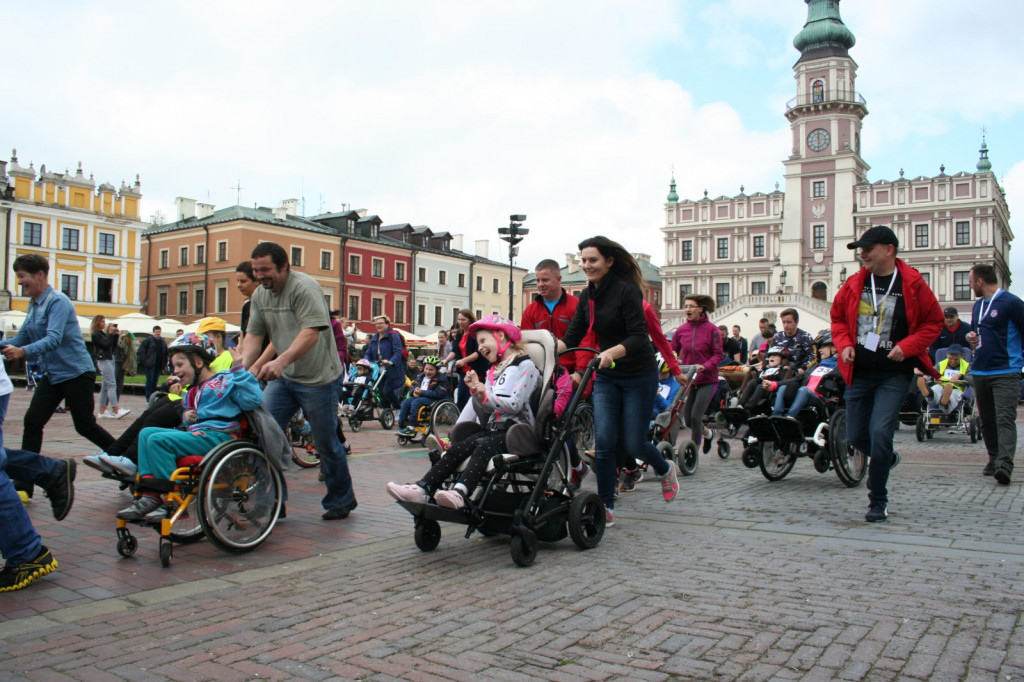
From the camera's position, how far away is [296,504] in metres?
6.87

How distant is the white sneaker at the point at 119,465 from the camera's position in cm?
567

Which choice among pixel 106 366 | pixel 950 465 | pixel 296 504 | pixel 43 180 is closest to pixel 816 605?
pixel 296 504

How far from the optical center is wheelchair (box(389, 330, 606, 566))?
4.87 metres

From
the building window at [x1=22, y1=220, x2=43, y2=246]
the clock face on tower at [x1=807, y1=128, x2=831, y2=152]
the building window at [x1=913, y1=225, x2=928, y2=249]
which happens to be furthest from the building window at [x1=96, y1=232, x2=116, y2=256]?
the building window at [x1=913, y1=225, x2=928, y2=249]

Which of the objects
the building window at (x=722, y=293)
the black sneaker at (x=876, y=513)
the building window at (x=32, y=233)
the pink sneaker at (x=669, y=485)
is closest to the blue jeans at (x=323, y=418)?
the pink sneaker at (x=669, y=485)

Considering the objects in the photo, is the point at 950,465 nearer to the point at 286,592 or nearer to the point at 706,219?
the point at 286,592

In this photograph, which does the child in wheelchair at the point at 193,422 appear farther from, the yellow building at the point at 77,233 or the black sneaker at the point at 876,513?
the yellow building at the point at 77,233

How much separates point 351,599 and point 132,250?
60.3 meters

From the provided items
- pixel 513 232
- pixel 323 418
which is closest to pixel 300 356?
pixel 323 418

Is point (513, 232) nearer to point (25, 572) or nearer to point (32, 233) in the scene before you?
point (25, 572)

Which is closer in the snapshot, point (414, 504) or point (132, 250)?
point (414, 504)

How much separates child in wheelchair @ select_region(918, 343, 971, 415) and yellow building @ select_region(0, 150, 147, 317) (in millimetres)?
50163

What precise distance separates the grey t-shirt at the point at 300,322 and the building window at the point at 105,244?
5678cm

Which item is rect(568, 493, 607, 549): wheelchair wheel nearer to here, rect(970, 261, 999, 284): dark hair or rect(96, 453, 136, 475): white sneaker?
rect(96, 453, 136, 475): white sneaker
